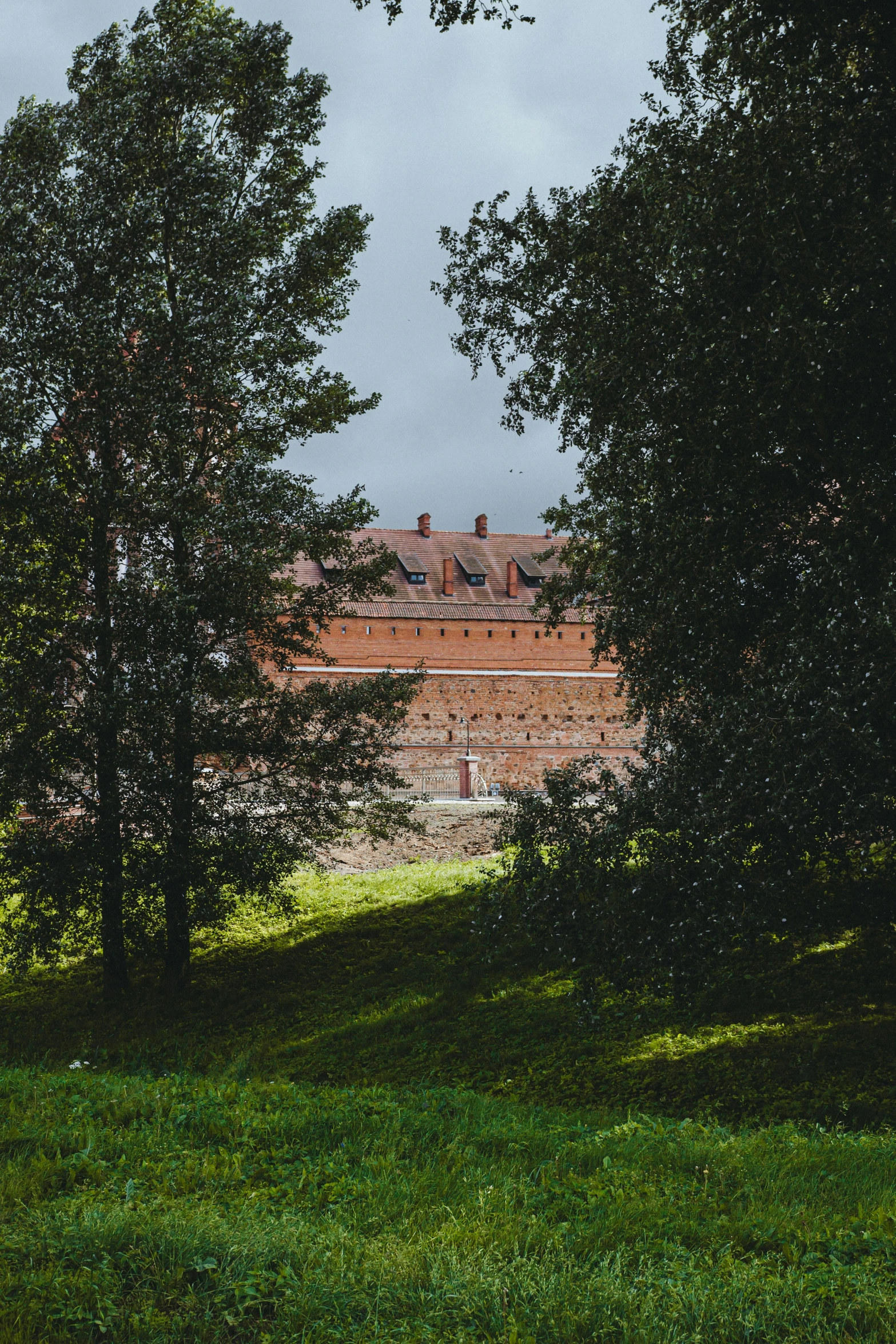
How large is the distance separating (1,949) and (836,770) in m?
10.2

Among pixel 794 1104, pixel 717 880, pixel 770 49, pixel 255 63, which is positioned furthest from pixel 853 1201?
pixel 255 63

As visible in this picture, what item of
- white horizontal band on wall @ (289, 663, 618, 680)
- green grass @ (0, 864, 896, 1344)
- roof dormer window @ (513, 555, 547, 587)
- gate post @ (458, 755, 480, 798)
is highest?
roof dormer window @ (513, 555, 547, 587)

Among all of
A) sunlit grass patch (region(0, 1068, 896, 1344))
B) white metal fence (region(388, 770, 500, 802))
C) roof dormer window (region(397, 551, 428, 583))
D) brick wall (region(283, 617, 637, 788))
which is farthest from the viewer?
roof dormer window (region(397, 551, 428, 583))

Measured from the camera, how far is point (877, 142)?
21.6 feet

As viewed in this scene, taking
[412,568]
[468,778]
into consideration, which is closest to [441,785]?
[468,778]

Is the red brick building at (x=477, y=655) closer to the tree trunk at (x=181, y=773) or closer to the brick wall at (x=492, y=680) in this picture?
the brick wall at (x=492, y=680)

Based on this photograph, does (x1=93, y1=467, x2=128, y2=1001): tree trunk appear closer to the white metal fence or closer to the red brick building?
the white metal fence

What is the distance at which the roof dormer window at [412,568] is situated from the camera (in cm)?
4125

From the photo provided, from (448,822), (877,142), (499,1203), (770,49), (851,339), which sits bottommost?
(448,822)

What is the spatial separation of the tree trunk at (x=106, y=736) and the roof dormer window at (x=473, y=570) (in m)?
30.7

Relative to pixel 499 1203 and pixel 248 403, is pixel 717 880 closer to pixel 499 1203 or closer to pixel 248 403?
pixel 499 1203

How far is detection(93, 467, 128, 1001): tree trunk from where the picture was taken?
1053 centimetres

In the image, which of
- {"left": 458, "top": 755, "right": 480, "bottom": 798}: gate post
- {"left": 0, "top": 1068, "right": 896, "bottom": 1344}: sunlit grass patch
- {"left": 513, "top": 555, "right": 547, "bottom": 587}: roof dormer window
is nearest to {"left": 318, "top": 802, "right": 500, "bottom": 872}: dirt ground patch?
{"left": 458, "top": 755, "right": 480, "bottom": 798}: gate post

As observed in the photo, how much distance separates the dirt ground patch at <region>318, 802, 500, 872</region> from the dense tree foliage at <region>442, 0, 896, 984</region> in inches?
424
